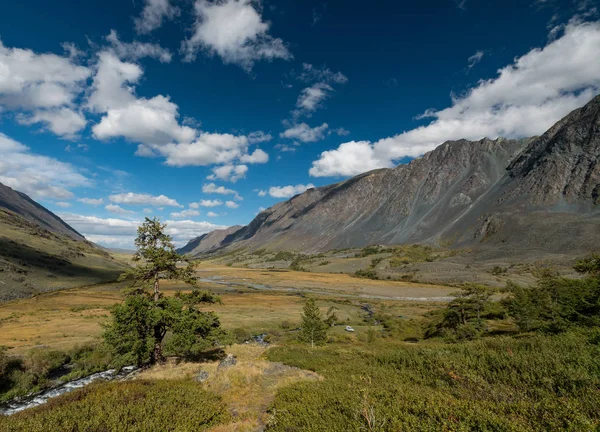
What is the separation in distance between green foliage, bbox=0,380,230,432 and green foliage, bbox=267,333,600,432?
373cm

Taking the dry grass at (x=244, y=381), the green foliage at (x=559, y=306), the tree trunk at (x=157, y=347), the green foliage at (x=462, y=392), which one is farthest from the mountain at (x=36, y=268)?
the green foliage at (x=559, y=306)

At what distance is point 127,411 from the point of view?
13742 millimetres

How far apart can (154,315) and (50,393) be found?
11962 millimetres

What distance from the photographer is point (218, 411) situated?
1602cm

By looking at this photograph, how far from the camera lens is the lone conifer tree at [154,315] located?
25.5 m

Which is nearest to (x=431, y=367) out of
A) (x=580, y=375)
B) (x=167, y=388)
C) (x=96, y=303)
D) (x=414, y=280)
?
(x=580, y=375)

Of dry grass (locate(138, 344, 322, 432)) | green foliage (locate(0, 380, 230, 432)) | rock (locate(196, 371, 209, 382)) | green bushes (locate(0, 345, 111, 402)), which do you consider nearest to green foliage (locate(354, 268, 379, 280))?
green bushes (locate(0, 345, 111, 402))

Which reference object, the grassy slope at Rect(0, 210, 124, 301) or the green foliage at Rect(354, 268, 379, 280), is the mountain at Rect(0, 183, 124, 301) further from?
the green foliage at Rect(354, 268, 379, 280)

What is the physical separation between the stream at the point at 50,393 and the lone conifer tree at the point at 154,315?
550 cm

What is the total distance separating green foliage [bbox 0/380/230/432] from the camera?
12.2 meters

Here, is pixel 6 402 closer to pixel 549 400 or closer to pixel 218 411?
pixel 218 411

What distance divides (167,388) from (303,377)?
920 centimetres

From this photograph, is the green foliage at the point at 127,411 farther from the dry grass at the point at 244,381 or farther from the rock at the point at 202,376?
the rock at the point at 202,376

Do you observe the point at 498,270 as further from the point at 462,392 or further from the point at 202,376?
the point at 202,376
